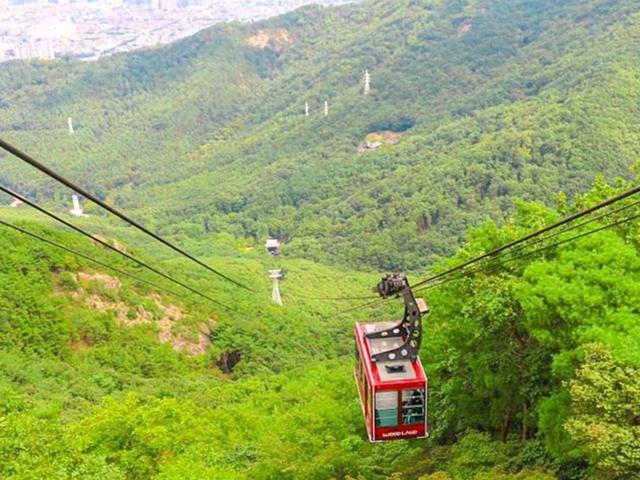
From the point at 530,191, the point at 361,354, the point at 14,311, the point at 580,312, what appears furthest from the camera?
the point at 530,191

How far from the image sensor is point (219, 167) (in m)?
184

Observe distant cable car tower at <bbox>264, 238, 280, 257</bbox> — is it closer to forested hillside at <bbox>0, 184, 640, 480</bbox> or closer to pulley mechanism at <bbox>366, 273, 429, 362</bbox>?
forested hillside at <bbox>0, 184, 640, 480</bbox>

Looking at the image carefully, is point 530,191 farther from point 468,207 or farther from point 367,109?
point 367,109

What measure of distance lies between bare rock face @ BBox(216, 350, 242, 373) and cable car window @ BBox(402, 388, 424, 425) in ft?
125

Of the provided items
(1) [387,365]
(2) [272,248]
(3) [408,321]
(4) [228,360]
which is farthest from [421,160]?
(1) [387,365]

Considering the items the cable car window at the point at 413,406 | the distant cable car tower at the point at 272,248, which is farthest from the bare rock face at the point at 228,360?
the distant cable car tower at the point at 272,248

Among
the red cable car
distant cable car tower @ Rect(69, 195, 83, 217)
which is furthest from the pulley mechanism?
distant cable car tower @ Rect(69, 195, 83, 217)

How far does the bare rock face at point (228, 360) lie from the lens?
51.2 meters

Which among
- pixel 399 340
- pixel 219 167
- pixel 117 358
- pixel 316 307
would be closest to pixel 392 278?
pixel 399 340

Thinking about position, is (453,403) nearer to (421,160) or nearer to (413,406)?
(413,406)

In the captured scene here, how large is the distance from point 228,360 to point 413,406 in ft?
128

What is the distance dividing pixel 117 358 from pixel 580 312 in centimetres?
3609

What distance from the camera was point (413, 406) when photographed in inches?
583

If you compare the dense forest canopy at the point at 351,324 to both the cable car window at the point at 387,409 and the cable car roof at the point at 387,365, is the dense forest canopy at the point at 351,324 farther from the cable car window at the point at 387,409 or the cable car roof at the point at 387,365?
the cable car roof at the point at 387,365
